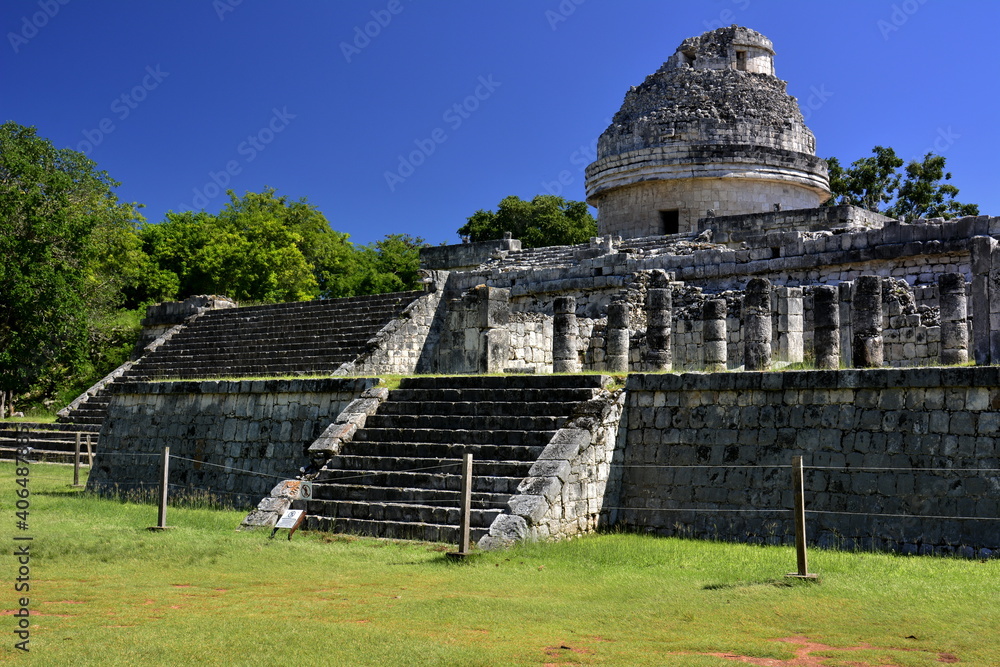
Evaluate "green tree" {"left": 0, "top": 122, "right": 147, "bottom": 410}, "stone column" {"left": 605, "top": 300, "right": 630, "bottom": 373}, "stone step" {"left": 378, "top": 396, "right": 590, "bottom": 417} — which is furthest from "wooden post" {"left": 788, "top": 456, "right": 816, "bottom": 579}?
"green tree" {"left": 0, "top": 122, "right": 147, "bottom": 410}

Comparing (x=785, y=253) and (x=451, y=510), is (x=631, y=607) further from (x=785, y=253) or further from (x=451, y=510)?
Answer: (x=785, y=253)

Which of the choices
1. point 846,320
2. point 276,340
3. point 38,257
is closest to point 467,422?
point 846,320

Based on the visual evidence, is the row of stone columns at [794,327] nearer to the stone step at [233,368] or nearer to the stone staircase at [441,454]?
the stone staircase at [441,454]

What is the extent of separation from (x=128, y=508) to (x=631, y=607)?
8432 mm

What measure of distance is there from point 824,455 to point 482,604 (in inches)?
173

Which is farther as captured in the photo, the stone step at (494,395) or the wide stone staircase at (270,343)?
the wide stone staircase at (270,343)

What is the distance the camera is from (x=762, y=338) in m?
12.5

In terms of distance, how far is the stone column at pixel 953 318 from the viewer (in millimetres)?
11984

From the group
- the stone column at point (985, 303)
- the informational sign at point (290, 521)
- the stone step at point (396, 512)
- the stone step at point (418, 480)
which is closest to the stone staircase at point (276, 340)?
the stone step at point (418, 480)


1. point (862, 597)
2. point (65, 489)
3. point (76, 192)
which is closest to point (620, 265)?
point (65, 489)

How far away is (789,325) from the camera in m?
14.8

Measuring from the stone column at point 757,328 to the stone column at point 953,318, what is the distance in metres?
2.05

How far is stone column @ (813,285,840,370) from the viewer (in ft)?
38.7

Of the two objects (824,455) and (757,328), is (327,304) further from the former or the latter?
(824,455)
